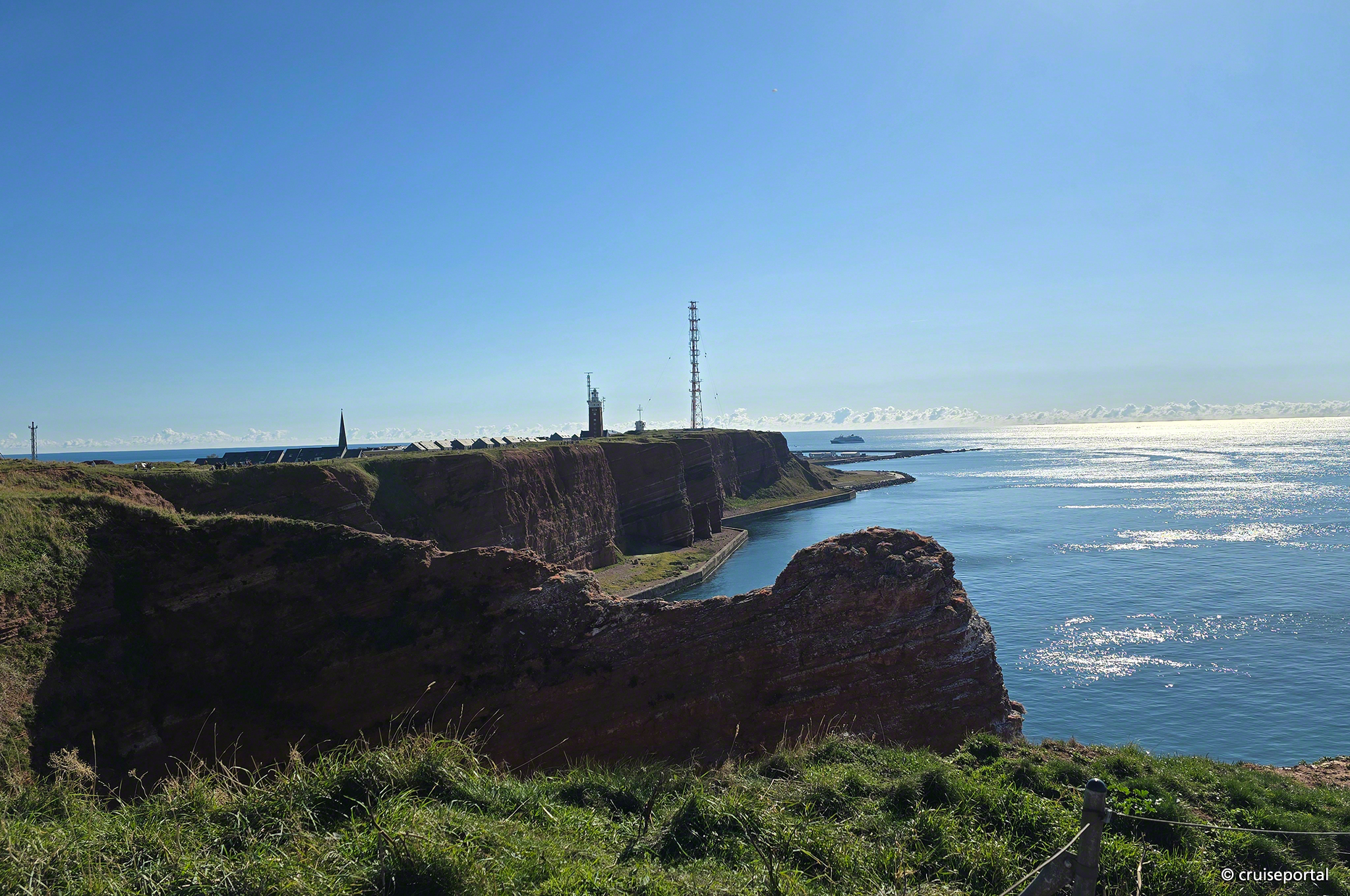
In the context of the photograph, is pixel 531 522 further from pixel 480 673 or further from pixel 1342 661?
pixel 1342 661

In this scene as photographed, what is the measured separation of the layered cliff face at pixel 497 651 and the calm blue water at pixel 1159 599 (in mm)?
12377

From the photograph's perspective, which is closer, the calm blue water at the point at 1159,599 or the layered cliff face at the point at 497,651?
the layered cliff face at the point at 497,651

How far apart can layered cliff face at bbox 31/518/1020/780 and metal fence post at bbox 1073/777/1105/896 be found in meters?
13.4

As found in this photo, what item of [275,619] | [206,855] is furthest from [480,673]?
[206,855]

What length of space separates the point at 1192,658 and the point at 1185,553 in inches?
1217

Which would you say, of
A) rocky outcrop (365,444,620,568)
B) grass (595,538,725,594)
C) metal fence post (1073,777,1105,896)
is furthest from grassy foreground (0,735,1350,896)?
grass (595,538,725,594)

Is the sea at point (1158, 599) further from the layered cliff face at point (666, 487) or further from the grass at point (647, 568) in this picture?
the layered cliff face at point (666, 487)

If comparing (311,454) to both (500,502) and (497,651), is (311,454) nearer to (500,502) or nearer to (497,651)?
(500,502)

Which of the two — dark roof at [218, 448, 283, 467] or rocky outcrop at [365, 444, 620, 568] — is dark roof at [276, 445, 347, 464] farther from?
rocky outcrop at [365, 444, 620, 568]

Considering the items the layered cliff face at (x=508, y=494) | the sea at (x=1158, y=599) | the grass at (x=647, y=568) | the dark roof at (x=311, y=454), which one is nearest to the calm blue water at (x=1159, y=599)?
the sea at (x=1158, y=599)

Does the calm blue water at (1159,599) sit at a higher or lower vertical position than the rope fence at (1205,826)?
lower

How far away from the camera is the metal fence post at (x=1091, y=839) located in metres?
4.71

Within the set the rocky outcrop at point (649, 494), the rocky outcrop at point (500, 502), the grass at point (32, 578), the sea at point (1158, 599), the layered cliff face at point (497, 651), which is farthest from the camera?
the rocky outcrop at point (649, 494)

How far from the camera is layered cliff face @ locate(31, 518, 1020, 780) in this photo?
704 inches
